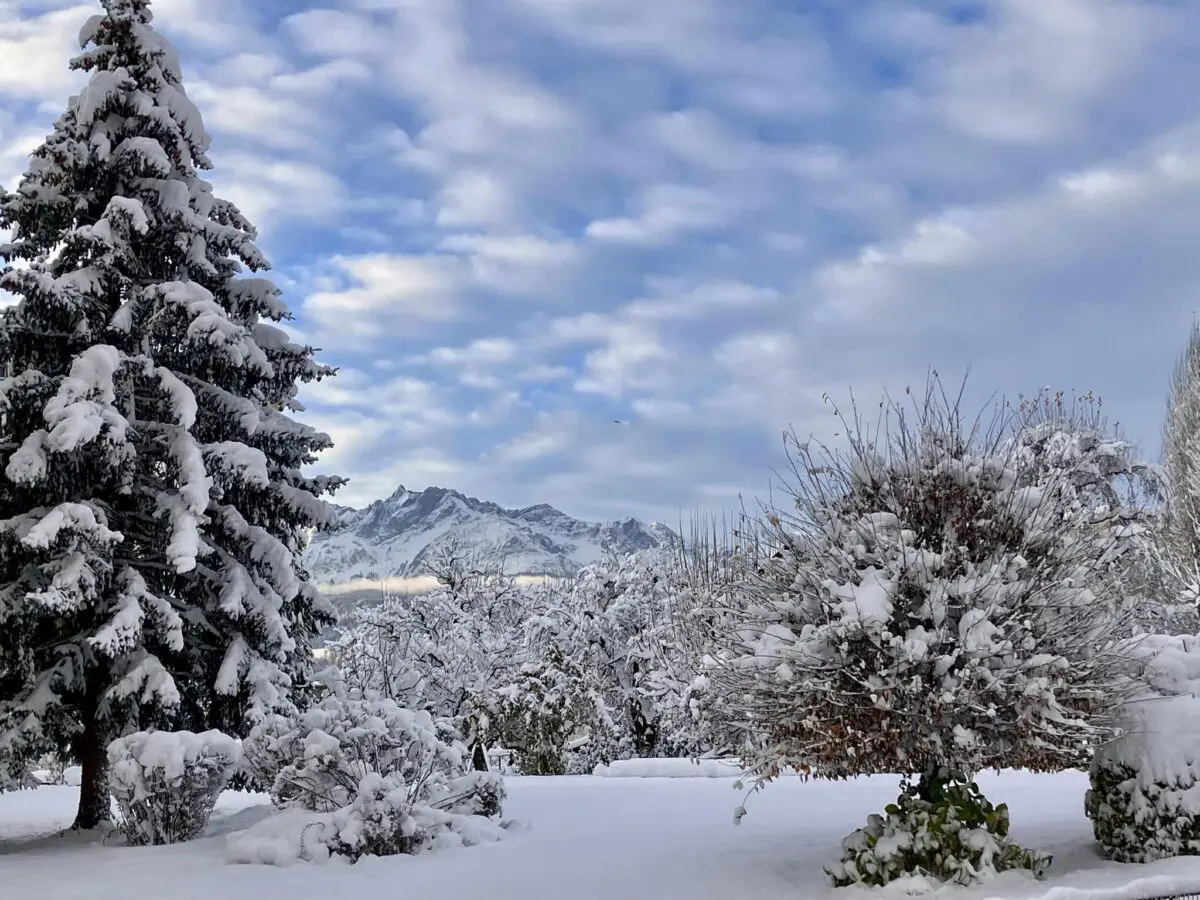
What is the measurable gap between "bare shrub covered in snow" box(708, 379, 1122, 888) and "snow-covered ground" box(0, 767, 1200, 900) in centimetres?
105

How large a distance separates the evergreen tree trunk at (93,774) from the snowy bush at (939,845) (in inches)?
349

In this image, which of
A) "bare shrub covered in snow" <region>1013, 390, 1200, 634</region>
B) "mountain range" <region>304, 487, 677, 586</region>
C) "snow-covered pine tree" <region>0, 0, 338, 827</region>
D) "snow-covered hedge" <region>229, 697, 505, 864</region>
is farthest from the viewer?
"mountain range" <region>304, 487, 677, 586</region>

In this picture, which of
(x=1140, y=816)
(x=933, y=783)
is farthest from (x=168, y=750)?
(x=1140, y=816)

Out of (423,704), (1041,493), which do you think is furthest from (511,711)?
(1041,493)

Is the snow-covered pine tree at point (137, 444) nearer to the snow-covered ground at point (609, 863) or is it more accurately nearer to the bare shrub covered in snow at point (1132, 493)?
the snow-covered ground at point (609, 863)

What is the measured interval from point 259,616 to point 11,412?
12.3 ft

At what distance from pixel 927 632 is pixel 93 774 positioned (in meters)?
10.3

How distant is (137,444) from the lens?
12773 mm

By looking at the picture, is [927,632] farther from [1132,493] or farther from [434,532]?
[434,532]

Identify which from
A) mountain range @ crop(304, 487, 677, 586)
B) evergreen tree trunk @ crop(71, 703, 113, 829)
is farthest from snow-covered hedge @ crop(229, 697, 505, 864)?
mountain range @ crop(304, 487, 677, 586)

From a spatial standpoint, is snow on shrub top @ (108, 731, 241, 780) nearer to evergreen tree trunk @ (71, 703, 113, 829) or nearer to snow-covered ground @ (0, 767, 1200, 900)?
snow-covered ground @ (0, 767, 1200, 900)

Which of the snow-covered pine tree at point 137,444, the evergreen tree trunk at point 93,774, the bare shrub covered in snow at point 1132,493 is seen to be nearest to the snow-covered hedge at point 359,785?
the snow-covered pine tree at point 137,444

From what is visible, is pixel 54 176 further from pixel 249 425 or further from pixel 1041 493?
pixel 1041 493

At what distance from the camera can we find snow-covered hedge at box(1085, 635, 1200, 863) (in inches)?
325
